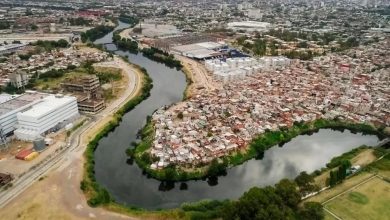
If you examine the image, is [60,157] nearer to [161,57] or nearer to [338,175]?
[338,175]

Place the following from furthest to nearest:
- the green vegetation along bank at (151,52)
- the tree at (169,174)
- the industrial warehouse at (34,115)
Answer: the green vegetation along bank at (151,52) → the industrial warehouse at (34,115) → the tree at (169,174)

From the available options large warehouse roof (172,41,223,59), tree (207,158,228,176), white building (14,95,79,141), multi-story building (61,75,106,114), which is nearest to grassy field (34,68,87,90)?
multi-story building (61,75,106,114)

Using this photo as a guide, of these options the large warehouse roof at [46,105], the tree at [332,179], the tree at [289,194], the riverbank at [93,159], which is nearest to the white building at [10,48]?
the riverbank at [93,159]

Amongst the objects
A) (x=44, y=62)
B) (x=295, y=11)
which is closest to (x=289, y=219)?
(x=44, y=62)

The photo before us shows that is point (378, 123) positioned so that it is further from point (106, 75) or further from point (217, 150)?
point (106, 75)

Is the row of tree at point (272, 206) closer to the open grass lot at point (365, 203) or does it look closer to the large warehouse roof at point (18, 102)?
the open grass lot at point (365, 203)
